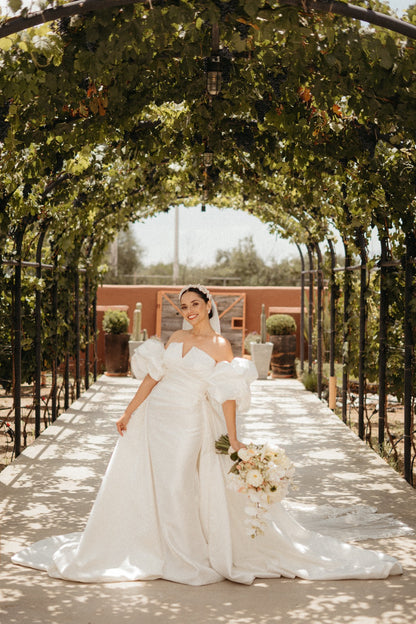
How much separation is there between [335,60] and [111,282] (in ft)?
82.4

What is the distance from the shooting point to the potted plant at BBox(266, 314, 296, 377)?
14.4 meters

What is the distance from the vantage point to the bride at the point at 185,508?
3.83 metres

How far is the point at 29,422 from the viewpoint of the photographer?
30.3ft

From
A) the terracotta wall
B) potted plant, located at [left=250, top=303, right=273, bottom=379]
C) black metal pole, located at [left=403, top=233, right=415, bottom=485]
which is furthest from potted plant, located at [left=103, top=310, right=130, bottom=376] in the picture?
black metal pole, located at [left=403, top=233, right=415, bottom=485]

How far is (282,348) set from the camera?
1435 cm

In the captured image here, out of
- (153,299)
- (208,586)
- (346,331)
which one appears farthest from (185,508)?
(153,299)

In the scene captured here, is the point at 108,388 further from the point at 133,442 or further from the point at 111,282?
the point at 111,282

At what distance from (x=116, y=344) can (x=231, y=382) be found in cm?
1022

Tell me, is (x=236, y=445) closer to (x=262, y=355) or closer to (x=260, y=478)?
(x=260, y=478)

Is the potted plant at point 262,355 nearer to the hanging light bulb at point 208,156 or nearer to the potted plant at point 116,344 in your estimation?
the potted plant at point 116,344

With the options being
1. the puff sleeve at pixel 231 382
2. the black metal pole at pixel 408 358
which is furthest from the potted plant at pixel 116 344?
the puff sleeve at pixel 231 382

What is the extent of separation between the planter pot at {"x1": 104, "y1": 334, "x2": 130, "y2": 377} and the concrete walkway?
4.40m

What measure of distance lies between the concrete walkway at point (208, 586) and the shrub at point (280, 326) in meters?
4.84

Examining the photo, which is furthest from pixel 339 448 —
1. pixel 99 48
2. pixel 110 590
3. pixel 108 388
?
pixel 108 388
